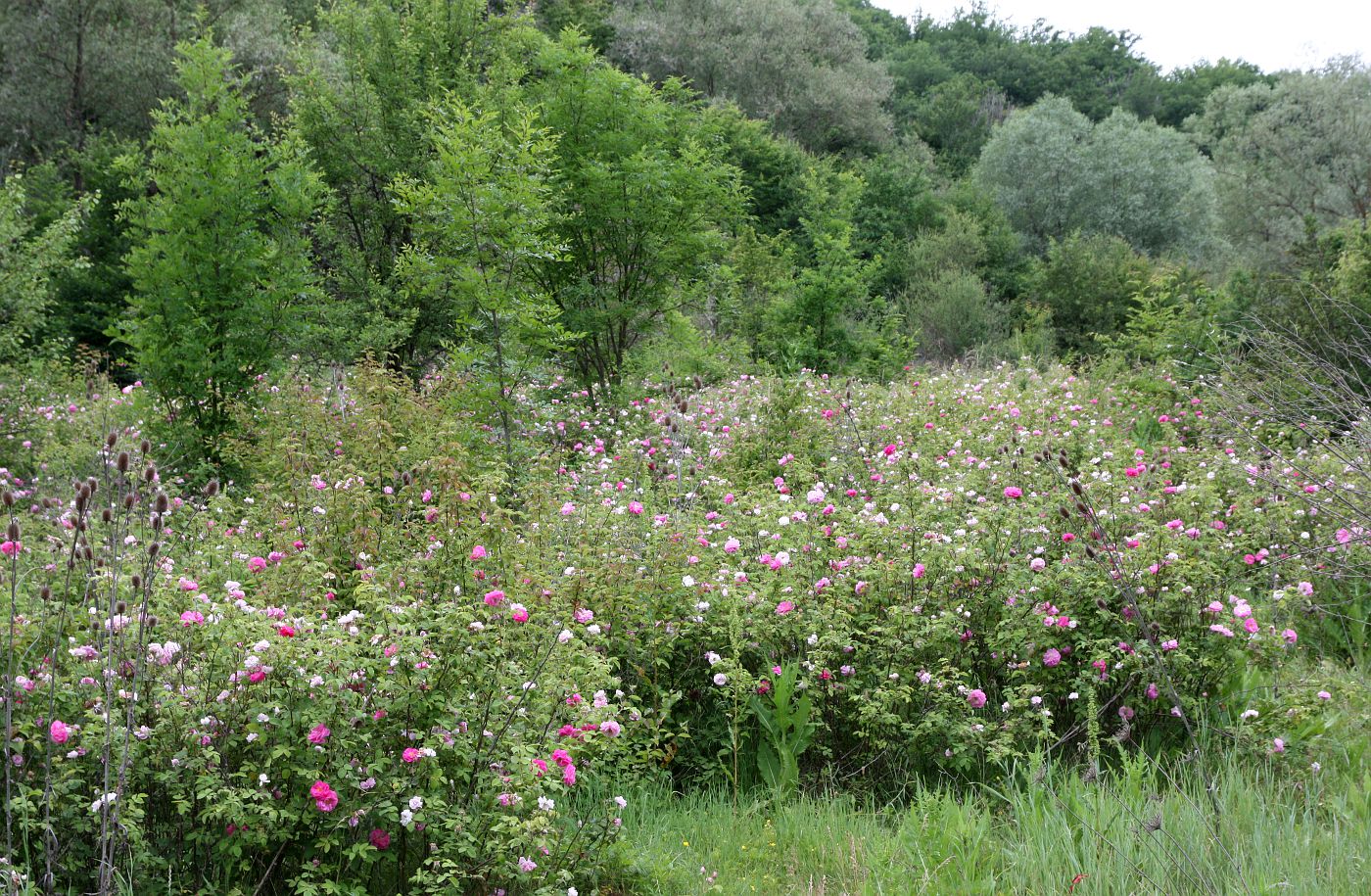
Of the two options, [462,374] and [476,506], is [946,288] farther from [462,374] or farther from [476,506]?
[476,506]

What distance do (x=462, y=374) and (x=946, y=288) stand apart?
1675 centimetres

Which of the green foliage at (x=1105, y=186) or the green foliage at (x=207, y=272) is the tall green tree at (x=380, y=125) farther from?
the green foliage at (x=1105, y=186)

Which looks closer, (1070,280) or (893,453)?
(893,453)

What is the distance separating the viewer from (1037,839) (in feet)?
8.90

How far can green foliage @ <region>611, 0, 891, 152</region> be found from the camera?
2969 cm

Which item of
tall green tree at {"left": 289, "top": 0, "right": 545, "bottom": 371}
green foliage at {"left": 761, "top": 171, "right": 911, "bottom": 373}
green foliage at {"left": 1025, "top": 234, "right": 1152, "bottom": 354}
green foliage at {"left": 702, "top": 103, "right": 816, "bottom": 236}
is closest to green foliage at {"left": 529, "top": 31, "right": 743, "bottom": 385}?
tall green tree at {"left": 289, "top": 0, "right": 545, "bottom": 371}

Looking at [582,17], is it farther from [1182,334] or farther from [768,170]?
[1182,334]

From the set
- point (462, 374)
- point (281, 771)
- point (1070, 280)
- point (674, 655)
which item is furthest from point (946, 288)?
point (281, 771)

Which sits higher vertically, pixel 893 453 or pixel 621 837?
pixel 893 453

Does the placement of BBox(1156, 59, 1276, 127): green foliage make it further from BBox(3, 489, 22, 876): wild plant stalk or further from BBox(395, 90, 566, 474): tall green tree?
BBox(3, 489, 22, 876): wild plant stalk

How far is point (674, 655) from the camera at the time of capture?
3.71 metres

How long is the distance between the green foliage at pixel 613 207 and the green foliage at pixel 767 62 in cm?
1930

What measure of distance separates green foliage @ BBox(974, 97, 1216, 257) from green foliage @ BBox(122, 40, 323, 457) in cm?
2871

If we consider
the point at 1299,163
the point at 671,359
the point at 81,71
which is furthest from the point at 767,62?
the point at 671,359
